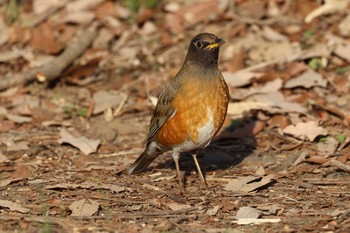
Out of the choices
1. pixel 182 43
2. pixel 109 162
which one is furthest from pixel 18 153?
pixel 182 43

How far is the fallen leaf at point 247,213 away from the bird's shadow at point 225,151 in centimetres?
149

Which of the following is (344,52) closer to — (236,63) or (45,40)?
(236,63)

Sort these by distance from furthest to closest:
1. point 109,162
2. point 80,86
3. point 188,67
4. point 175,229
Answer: point 80,86 → point 109,162 → point 188,67 → point 175,229

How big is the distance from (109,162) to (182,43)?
140 inches

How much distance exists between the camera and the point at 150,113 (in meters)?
9.29

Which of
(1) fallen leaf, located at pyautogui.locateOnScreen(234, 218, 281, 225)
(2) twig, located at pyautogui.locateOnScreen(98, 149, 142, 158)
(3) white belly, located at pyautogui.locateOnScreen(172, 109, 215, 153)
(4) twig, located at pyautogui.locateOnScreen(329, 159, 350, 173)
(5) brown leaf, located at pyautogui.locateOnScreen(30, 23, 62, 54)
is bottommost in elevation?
(2) twig, located at pyautogui.locateOnScreen(98, 149, 142, 158)

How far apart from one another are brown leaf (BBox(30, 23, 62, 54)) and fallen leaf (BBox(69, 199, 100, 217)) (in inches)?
194

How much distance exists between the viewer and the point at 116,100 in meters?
9.52

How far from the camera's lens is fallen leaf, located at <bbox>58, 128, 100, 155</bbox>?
8.16m

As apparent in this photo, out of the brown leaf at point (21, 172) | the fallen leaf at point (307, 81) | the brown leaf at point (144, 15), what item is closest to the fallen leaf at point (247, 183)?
the brown leaf at point (21, 172)

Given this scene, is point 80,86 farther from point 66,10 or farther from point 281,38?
point 281,38

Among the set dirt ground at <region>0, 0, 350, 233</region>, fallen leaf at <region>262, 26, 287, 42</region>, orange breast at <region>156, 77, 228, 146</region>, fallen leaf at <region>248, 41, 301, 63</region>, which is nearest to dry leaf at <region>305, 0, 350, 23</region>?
dirt ground at <region>0, 0, 350, 233</region>

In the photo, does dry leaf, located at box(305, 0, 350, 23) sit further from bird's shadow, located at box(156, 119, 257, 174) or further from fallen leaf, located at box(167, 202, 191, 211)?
fallen leaf, located at box(167, 202, 191, 211)

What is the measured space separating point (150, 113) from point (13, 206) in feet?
10.9
